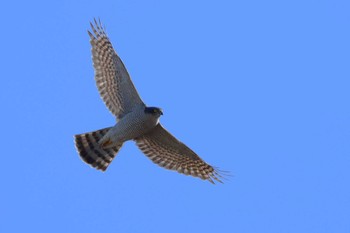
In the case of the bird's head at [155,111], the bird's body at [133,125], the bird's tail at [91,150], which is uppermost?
the bird's head at [155,111]

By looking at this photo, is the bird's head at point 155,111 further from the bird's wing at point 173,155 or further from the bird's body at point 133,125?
the bird's wing at point 173,155

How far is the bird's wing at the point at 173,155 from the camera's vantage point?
53.9ft

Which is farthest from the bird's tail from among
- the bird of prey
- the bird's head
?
the bird's head

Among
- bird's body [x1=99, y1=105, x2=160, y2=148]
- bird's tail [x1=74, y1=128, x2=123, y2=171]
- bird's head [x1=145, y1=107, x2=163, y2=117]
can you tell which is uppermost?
bird's head [x1=145, y1=107, x2=163, y2=117]

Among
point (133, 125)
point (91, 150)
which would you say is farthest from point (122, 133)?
point (91, 150)

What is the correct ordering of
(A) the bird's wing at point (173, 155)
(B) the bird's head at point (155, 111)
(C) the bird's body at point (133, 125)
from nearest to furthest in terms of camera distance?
(B) the bird's head at point (155, 111), (C) the bird's body at point (133, 125), (A) the bird's wing at point (173, 155)

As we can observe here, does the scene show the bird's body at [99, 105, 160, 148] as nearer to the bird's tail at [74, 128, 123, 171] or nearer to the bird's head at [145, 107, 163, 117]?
the bird's head at [145, 107, 163, 117]

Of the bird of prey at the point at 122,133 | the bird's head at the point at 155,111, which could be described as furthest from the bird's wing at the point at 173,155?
the bird's head at the point at 155,111

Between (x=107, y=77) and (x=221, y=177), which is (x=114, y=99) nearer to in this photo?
(x=107, y=77)

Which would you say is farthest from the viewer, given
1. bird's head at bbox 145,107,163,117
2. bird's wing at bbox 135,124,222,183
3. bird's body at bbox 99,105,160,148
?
bird's wing at bbox 135,124,222,183

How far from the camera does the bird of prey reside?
623 inches

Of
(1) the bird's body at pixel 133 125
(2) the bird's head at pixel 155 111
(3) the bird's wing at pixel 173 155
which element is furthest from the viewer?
(3) the bird's wing at pixel 173 155

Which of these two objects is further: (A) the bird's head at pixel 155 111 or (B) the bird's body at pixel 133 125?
(B) the bird's body at pixel 133 125

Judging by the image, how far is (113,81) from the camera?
53.4ft
